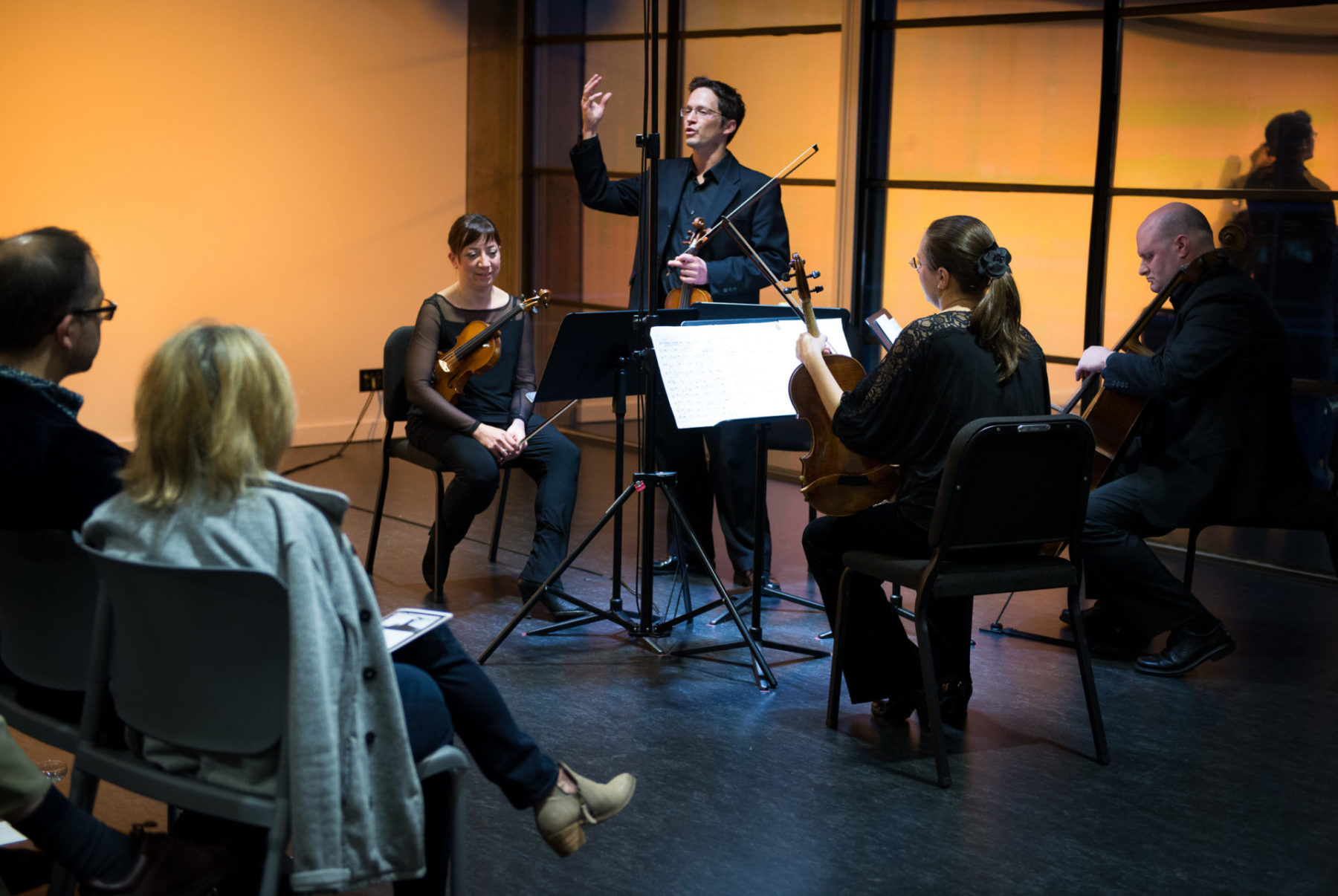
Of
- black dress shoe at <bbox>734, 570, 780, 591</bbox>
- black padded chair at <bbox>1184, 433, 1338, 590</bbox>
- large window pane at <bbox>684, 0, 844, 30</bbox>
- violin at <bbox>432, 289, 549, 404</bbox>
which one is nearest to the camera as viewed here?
black padded chair at <bbox>1184, 433, 1338, 590</bbox>

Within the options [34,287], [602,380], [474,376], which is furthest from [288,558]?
[474,376]

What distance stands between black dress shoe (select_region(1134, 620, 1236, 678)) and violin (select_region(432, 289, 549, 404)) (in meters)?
1.98

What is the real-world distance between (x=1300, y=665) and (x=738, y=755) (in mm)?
1663

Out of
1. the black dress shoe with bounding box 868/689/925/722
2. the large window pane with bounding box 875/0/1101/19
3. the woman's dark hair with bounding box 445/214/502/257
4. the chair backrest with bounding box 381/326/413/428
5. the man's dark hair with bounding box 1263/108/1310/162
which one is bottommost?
the black dress shoe with bounding box 868/689/925/722

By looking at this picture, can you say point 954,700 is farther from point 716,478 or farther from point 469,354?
point 469,354

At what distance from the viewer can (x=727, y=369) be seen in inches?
130

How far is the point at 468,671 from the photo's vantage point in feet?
6.44

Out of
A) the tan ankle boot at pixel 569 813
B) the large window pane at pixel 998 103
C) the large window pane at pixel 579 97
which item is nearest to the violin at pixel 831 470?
the tan ankle boot at pixel 569 813

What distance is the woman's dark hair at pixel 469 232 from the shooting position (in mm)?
3928

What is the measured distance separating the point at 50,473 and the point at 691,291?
258 centimetres

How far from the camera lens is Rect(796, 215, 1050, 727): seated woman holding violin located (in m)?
2.80

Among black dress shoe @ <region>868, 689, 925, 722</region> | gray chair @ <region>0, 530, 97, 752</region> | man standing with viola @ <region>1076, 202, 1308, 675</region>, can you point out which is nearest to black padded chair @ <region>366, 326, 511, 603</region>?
black dress shoe @ <region>868, 689, 925, 722</region>

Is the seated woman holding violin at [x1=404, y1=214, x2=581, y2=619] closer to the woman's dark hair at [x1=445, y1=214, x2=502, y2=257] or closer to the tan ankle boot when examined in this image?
the woman's dark hair at [x1=445, y1=214, x2=502, y2=257]

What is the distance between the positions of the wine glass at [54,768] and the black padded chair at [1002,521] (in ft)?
5.62
